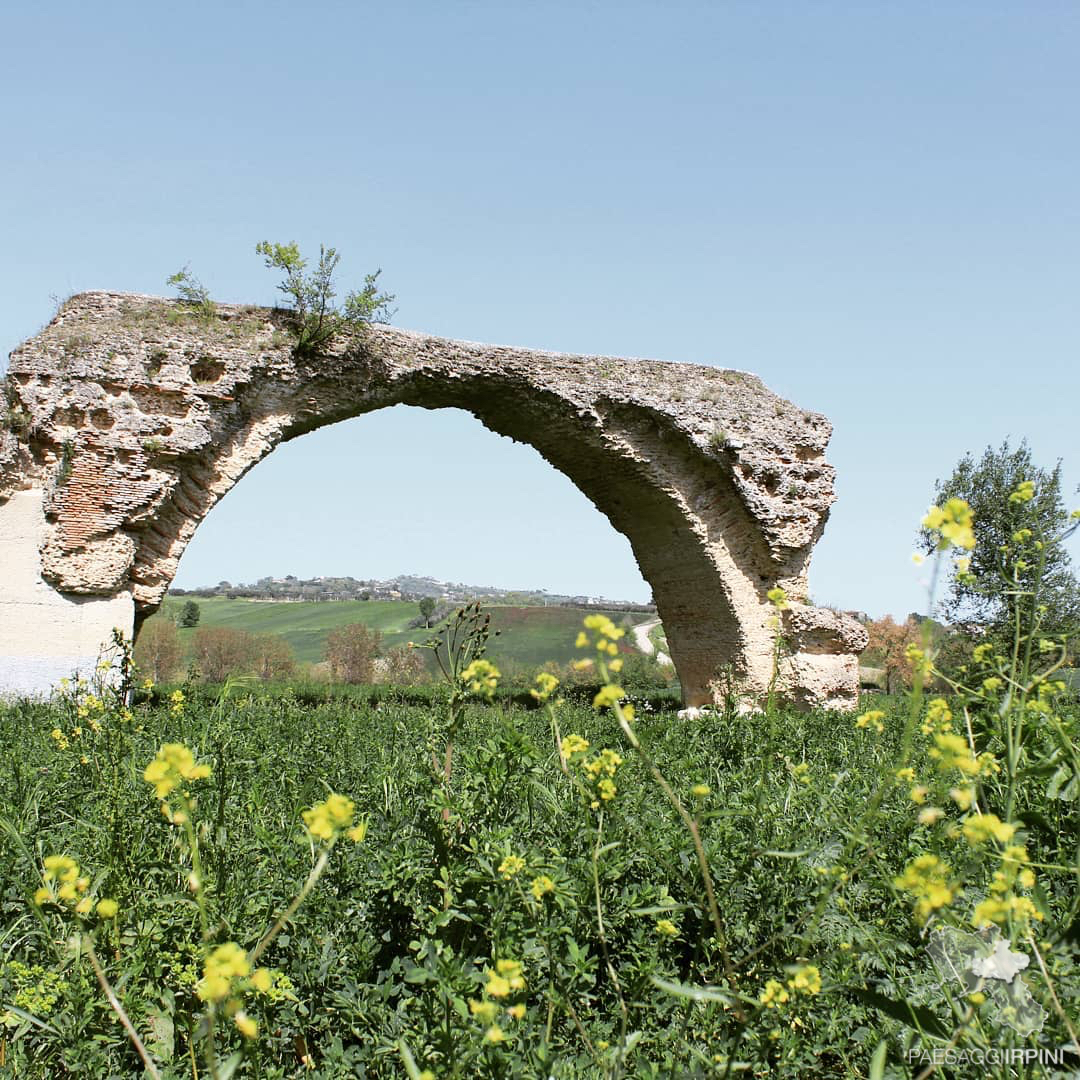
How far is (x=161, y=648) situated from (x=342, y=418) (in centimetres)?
2543

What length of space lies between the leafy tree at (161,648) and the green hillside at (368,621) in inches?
79.0

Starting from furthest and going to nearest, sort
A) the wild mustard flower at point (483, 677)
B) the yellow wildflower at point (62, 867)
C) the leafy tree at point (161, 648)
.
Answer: the leafy tree at point (161, 648) < the wild mustard flower at point (483, 677) < the yellow wildflower at point (62, 867)

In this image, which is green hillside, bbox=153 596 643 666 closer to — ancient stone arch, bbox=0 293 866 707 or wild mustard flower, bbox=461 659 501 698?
ancient stone arch, bbox=0 293 866 707

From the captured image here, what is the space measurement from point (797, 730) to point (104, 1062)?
5.40m

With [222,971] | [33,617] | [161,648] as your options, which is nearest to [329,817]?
[222,971]

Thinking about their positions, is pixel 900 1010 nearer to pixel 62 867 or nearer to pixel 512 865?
pixel 512 865

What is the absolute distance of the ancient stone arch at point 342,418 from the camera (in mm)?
10688

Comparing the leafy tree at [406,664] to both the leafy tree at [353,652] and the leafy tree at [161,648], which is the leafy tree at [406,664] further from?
the leafy tree at [161,648]

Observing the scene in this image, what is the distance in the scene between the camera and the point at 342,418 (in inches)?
494

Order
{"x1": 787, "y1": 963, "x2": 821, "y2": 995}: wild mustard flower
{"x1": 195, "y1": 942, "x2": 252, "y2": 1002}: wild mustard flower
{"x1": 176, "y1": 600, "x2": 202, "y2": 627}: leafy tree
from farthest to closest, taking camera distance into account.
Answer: {"x1": 176, "y1": 600, "x2": 202, "y2": 627}: leafy tree
{"x1": 787, "y1": 963, "x2": 821, "y2": 995}: wild mustard flower
{"x1": 195, "y1": 942, "x2": 252, "y2": 1002}: wild mustard flower

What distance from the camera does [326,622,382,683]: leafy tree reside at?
123 feet

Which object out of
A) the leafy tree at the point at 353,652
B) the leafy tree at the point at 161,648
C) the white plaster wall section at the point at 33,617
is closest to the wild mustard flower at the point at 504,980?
the white plaster wall section at the point at 33,617

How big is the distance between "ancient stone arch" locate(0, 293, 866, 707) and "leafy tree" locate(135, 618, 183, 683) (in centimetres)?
2291

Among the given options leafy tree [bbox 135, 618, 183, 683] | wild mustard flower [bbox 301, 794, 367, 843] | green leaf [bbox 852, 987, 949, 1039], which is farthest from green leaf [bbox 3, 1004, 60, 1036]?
leafy tree [bbox 135, 618, 183, 683]
